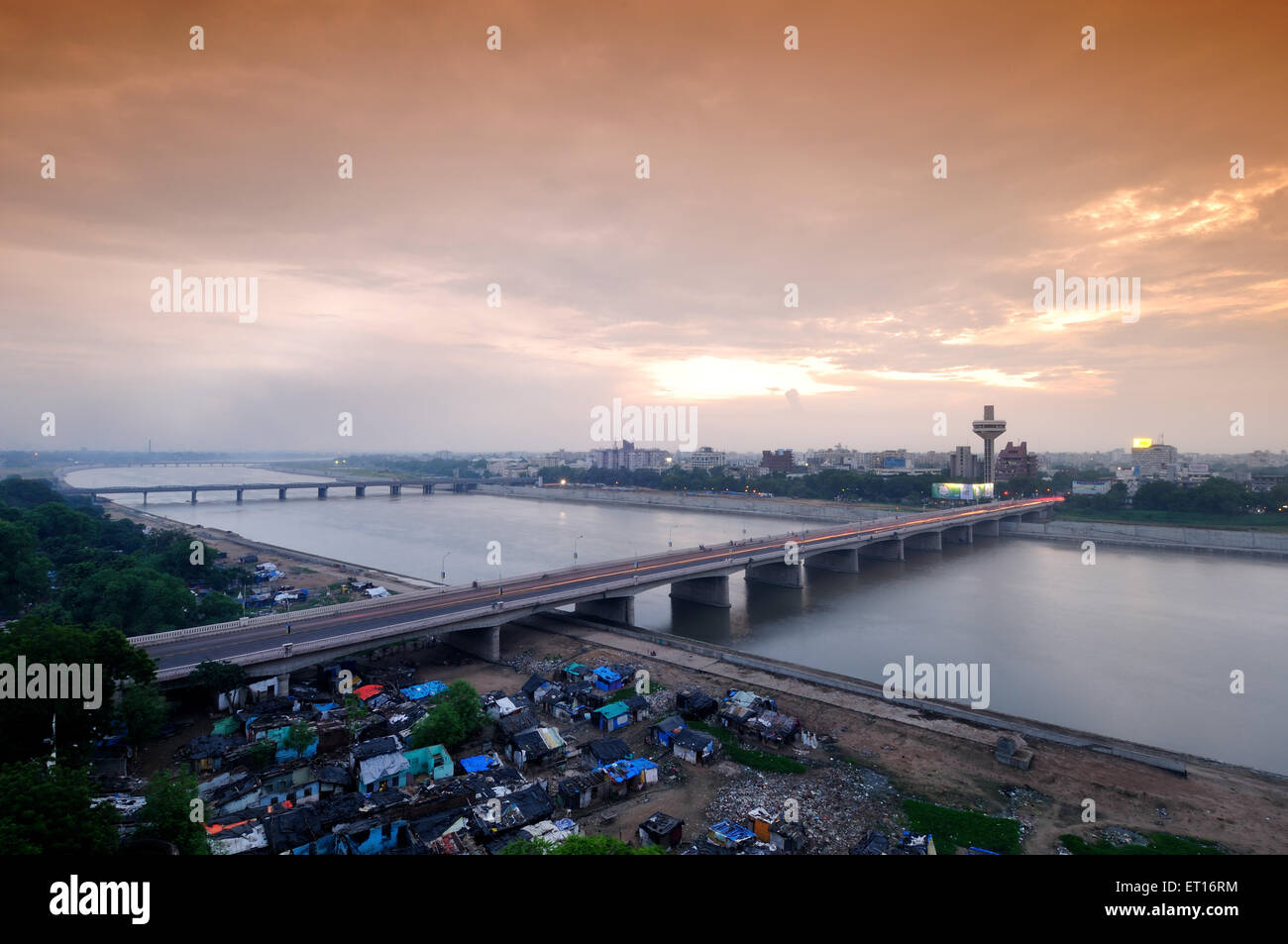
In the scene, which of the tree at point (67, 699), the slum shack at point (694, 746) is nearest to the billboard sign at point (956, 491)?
the slum shack at point (694, 746)

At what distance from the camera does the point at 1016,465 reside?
74562 millimetres

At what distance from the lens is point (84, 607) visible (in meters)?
15.8

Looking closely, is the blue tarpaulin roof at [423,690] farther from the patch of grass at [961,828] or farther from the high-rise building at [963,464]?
the high-rise building at [963,464]

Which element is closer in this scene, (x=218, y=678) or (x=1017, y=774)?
(x=1017, y=774)

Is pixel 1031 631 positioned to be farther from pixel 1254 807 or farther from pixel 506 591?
pixel 506 591

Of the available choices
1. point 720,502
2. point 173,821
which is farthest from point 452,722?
point 720,502

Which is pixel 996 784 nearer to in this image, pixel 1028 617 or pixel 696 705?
pixel 696 705

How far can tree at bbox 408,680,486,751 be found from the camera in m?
10.3

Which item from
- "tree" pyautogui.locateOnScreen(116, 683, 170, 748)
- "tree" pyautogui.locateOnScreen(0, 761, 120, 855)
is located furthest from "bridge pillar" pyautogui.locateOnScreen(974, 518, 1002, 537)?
"tree" pyautogui.locateOnScreen(0, 761, 120, 855)

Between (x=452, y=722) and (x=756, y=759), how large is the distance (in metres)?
5.08

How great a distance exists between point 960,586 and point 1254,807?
17.5m

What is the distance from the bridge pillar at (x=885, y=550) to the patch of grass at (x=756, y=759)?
881 inches

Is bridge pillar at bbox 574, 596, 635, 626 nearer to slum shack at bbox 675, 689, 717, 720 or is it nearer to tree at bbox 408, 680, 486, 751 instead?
slum shack at bbox 675, 689, 717, 720

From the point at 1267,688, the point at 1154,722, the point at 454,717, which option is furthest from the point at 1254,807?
the point at 454,717
